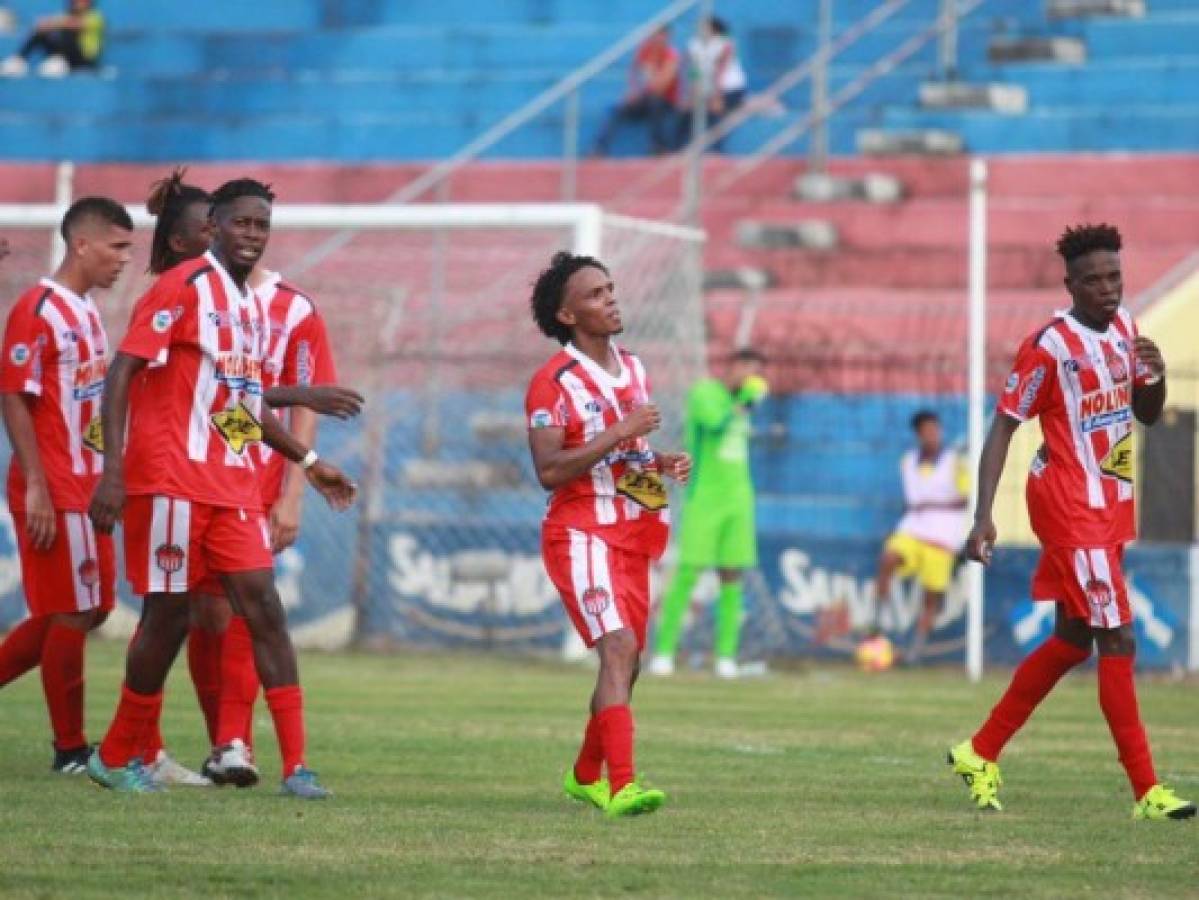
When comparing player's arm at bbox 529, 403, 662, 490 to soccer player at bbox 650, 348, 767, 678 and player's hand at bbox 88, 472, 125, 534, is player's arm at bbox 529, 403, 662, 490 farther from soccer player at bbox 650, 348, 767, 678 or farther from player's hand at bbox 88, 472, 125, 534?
soccer player at bbox 650, 348, 767, 678

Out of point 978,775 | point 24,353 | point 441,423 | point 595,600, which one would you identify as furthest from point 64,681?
point 441,423

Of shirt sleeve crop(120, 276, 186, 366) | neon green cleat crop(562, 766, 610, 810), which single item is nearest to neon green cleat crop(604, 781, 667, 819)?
neon green cleat crop(562, 766, 610, 810)

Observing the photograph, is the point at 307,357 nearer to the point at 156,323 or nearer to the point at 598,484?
the point at 156,323

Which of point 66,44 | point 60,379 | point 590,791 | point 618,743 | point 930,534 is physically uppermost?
point 66,44

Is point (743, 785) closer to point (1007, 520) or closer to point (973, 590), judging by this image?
point (973, 590)

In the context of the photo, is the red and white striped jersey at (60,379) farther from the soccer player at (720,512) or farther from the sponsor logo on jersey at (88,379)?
the soccer player at (720,512)

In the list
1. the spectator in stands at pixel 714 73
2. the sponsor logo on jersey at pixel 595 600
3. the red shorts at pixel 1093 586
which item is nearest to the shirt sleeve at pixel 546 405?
the sponsor logo on jersey at pixel 595 600

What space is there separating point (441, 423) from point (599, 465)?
11.9 metres

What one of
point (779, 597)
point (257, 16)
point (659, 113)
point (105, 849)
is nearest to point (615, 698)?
point (105, 849)

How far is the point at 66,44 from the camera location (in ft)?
105

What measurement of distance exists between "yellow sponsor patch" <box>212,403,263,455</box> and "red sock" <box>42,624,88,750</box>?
1444 millimetres

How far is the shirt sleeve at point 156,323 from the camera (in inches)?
392

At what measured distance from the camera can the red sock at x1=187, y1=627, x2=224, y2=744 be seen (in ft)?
35.7

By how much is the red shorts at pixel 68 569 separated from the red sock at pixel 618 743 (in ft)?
8.48
